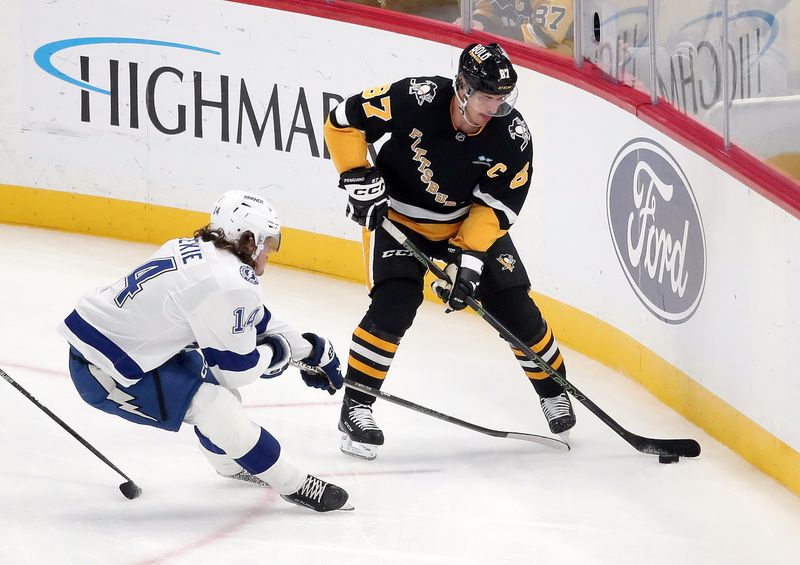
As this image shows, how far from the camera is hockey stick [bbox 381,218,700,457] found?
371cm

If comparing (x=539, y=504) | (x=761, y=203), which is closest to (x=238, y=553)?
(x=539, y=504)

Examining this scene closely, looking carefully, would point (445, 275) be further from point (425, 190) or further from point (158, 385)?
point (158, 385)

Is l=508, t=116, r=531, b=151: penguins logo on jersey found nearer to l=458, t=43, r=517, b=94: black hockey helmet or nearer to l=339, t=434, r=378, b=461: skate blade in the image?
l=458, t=43, r=517, b=94: black hockey helmet

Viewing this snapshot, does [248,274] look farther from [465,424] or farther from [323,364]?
[465,424]

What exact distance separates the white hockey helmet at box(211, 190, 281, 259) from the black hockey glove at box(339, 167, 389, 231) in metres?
→ 0.56

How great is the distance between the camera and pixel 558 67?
15.4 ft

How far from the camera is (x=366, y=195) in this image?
3602mm

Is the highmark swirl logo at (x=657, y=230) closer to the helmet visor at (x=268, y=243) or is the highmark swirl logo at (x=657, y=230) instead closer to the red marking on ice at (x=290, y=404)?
the red marking on ice at (x=290, y=404)

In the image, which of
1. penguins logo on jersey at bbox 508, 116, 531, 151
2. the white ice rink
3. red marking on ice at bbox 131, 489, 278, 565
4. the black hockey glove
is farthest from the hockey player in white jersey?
penguins logo on jersey at bbox 508, 116, 531, 151

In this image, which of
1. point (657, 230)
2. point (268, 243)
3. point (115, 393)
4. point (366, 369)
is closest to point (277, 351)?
point (268, 243)

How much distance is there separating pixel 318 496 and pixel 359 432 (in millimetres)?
482

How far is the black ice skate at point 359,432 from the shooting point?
369 centimetres

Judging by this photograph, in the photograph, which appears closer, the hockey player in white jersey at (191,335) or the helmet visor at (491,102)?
the hockey player in white jersey at (191,335)

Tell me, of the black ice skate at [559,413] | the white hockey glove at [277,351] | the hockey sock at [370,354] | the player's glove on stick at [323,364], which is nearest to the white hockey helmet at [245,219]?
the white hockey glove at [277,351]
